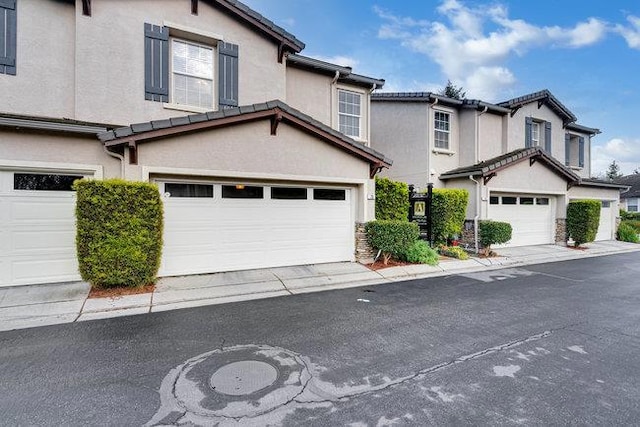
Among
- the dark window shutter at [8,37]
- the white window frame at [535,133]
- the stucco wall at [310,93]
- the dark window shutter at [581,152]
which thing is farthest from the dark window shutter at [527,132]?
the dark window shutter at [8,37]

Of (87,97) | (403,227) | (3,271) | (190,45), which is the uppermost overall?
(190,45)

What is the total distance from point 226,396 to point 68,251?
6175 millimetres

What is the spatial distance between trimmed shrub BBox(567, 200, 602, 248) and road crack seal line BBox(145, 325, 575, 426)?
1375 cm

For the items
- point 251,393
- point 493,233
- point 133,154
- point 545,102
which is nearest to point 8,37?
point 133,154

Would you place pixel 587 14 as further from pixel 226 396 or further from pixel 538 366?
pixel 226 396

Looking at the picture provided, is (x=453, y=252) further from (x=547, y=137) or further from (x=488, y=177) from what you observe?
(x=547, y=137)

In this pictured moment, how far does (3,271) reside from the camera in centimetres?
650

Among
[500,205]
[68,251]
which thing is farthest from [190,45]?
[500,205]

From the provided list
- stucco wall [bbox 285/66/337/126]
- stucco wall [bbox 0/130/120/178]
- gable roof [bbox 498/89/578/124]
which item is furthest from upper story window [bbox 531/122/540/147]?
stucco wall [bbox 0/130/120/178]

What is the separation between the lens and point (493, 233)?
11.2 m

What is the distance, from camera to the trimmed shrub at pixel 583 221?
13.6 m

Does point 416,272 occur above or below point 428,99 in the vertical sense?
below

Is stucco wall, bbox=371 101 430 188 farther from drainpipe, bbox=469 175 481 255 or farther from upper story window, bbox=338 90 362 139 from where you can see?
upper story window, bbox=338 90 362 139

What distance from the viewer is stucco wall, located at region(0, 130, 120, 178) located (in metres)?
6.41
